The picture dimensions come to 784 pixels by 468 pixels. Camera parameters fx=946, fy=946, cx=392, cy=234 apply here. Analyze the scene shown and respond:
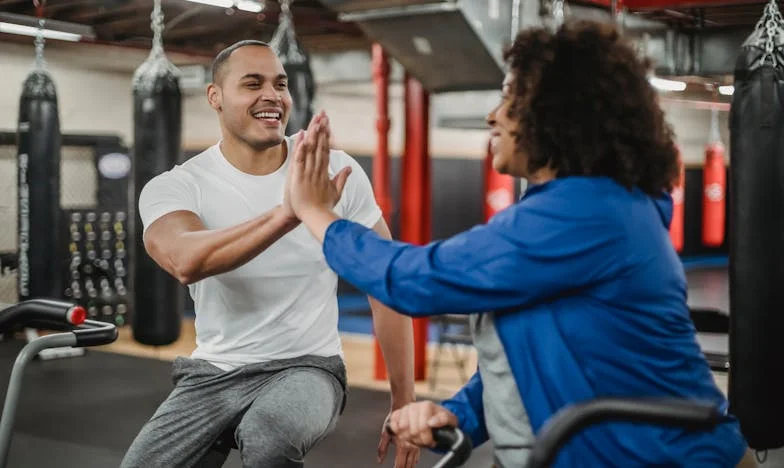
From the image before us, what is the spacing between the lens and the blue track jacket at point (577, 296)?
1.35 meters

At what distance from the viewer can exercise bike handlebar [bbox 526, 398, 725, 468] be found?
1232mm

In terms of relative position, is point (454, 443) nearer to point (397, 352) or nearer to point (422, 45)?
point (397, 352)

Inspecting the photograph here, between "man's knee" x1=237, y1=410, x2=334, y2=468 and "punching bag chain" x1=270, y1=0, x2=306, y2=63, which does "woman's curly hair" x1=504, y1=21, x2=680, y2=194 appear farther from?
"punching bag chain" x1=270, y1=0, x2=306, y2=63

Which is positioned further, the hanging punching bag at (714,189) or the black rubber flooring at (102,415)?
the hanging punching bag at (714,189)

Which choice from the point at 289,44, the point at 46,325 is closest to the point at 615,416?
the point at 46,325

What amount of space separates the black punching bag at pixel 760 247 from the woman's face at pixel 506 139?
1.85 meters

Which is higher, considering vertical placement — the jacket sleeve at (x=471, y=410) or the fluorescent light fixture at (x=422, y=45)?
the fluorescent light fixture at (x=422, y=45)

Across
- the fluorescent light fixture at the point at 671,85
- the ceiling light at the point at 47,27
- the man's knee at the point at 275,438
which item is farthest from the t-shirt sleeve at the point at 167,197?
the ceiling light at the point at 47,27

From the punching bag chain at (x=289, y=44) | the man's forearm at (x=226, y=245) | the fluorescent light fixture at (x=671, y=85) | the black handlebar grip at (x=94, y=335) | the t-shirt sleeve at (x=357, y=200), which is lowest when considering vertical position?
the black handlebar grip at (x=94, y=335)

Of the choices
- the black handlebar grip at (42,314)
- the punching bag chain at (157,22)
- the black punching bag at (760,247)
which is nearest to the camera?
the black handlebar grip at (42,314)

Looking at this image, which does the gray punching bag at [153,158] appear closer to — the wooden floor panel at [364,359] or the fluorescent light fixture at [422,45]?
the fluorescent light fixture at [422,45]

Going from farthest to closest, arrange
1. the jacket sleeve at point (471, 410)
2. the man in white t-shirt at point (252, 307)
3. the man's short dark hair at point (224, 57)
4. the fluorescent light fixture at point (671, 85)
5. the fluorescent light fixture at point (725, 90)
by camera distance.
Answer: the fluorescent light fixture at point (671, 85), the fluorescent light fixture at point (725, 90), the man's short dark hair at point (224, 57), the man in white t-shirt at point (252, 307), the jacket sleeve at point (471, 410)

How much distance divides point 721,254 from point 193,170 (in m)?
17.2

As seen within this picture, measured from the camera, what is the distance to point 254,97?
2.21 metres
